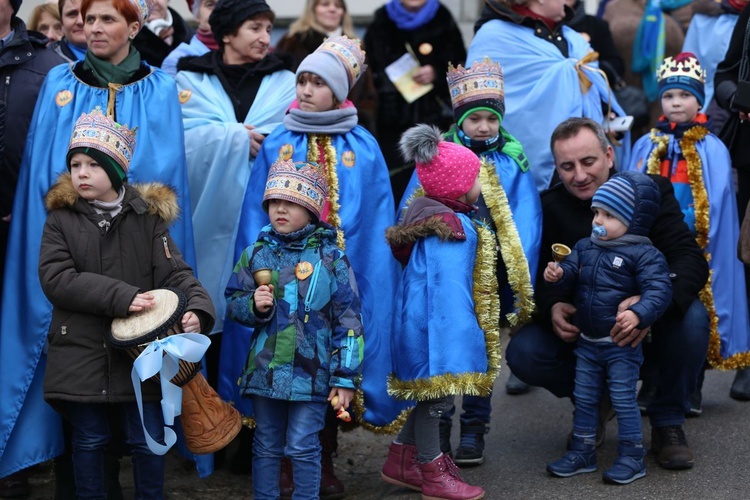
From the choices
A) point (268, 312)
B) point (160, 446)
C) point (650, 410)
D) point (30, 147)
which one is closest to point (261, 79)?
point (30, 147)

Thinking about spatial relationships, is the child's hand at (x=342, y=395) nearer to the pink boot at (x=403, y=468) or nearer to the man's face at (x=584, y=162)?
the pink boot at (x=403, y=468)

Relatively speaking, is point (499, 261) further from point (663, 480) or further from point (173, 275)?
point (173, 275)

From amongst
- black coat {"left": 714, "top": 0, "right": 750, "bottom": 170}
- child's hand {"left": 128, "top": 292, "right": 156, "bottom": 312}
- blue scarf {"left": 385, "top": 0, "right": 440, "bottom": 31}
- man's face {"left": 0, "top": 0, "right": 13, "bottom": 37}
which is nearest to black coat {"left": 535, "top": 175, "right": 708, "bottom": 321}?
black coat {"left": 714, "top": 0, "right": 750, "bottom": 170}

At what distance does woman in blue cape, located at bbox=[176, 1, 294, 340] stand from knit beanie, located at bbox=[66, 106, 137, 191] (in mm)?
847

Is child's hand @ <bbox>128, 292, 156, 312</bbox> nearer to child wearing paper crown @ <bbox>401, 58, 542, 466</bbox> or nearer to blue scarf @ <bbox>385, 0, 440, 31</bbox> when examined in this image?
child wearing paper crown @ <bbox>401, 58, 542, 466</bbox>

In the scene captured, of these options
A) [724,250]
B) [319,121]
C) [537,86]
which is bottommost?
[724,250]

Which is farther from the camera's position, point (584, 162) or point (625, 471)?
point (584, 162)

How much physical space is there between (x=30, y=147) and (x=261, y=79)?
1287 millimetres

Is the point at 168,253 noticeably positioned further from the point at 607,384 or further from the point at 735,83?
the point at 735,83

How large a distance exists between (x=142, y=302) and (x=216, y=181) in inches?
48.5

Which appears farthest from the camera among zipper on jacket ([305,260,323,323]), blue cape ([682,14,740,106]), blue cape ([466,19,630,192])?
blue cape ([682,14,740,106])

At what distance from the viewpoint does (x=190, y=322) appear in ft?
15.3

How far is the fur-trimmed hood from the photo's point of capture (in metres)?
4.71

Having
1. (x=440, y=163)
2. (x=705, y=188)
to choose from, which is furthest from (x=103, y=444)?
(x=705, y=188)
